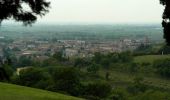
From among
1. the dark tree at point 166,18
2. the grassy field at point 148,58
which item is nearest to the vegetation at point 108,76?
the grassy field at point 148,58

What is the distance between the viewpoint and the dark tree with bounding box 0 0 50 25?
12867 mm

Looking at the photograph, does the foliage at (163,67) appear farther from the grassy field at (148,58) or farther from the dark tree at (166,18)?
the dark tree at (166,18)

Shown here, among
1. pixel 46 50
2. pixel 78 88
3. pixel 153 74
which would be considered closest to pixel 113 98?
pixel 78 88

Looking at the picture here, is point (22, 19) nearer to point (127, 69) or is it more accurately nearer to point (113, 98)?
point (113, 98)

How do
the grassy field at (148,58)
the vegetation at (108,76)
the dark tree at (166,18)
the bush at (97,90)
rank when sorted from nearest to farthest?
the dark tree at (166,18)
the bush at (97,90)
the vegetation at (108,76)
the grassy field at (148,58)

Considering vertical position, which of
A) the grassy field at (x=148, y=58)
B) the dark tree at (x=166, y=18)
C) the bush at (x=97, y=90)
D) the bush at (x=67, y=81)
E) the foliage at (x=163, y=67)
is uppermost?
the dark tree at (x=166, y=18)

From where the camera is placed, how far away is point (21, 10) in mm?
13156

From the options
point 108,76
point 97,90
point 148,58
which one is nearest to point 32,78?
point 97,90

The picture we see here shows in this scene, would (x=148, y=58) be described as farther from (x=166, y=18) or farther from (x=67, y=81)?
(x=166, y=18)

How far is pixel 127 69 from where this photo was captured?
359 feet

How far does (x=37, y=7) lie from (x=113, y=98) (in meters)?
43.2

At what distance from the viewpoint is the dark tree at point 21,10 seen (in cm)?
1287

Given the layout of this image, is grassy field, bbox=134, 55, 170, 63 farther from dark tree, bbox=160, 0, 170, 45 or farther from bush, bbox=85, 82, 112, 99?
dark tree, bbox=160, 0, 170, 45

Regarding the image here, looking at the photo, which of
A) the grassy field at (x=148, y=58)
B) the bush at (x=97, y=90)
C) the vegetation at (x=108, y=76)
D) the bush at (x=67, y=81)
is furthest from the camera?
the grassy field at (x=148, y=58)
